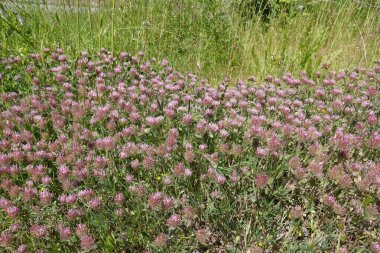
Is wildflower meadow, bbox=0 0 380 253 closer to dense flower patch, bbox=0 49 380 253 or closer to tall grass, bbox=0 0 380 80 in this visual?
dense flower patch, bbox=0 49 380 253

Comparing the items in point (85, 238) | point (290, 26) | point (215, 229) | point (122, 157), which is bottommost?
point (215, 229)

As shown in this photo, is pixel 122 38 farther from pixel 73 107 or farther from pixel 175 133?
pixel 175 133

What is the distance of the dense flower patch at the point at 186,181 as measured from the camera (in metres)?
1.79

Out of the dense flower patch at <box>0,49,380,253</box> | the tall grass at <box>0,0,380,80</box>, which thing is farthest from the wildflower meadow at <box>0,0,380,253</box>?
the tall grass at <box>0,0,380,80</box>

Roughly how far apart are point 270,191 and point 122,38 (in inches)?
127

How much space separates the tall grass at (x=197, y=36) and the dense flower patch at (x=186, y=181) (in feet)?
6.10

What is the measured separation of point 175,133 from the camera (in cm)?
210

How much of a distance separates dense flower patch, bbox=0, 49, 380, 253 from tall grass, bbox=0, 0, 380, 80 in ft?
6.10

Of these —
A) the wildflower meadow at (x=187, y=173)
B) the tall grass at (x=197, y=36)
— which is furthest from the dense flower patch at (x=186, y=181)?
the tall grass at (x=197, y=36)

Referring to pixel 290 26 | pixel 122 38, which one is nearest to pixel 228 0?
pixel 290 26

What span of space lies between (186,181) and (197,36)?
3329mm

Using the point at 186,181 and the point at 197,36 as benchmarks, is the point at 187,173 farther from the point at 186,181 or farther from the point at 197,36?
the point at 197,36

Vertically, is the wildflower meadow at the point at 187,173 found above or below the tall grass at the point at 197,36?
below

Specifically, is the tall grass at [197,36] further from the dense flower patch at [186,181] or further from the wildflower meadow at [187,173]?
the dense flower patch at [186,181]
